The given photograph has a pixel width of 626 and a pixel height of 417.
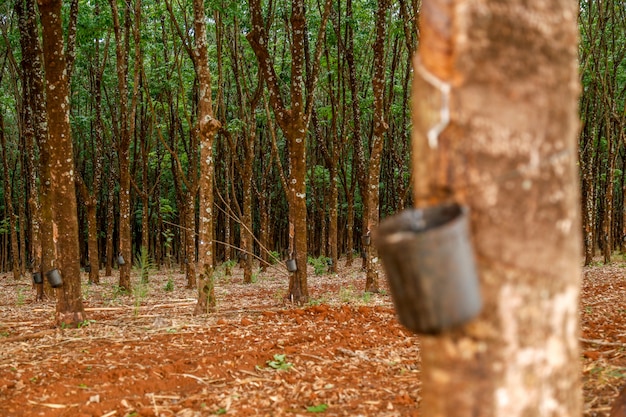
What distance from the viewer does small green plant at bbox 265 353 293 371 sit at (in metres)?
5.05

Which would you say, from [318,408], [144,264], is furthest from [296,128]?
[318,408]

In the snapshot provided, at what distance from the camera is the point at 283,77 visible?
1460cm

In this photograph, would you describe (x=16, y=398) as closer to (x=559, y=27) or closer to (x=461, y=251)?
(x=461, y=251)

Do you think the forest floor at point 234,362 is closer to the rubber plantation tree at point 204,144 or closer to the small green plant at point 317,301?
the small green plant at point 317,301

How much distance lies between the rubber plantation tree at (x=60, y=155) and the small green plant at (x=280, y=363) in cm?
315

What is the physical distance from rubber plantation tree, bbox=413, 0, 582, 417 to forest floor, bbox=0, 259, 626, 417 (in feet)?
7.78

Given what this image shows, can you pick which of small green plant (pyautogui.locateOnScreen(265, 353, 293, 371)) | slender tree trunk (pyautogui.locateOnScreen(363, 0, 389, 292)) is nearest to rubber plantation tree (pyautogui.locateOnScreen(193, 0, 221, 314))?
small green plant (pyautogui.locateOnScreen(265, 353, 293, 371))

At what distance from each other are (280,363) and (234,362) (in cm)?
42

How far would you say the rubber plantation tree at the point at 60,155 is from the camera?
6.91 m

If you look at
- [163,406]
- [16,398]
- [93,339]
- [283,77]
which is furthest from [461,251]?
[283,77]

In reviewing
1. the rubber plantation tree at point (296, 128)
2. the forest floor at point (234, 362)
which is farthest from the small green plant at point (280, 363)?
the rubber plantation tree at point (296, 128)

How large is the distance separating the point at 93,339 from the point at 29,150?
668 centimetres

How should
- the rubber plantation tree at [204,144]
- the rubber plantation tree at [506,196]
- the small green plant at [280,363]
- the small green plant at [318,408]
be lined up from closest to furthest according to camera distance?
the rubber plantation tree at [506,196] < the small green plant at [318,408] < the small green plant at [280,363] < the rubber plantation tree at [204,144]

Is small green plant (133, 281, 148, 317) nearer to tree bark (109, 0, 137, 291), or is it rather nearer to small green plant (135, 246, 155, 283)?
small green plant (135, 246, 155, 283)
